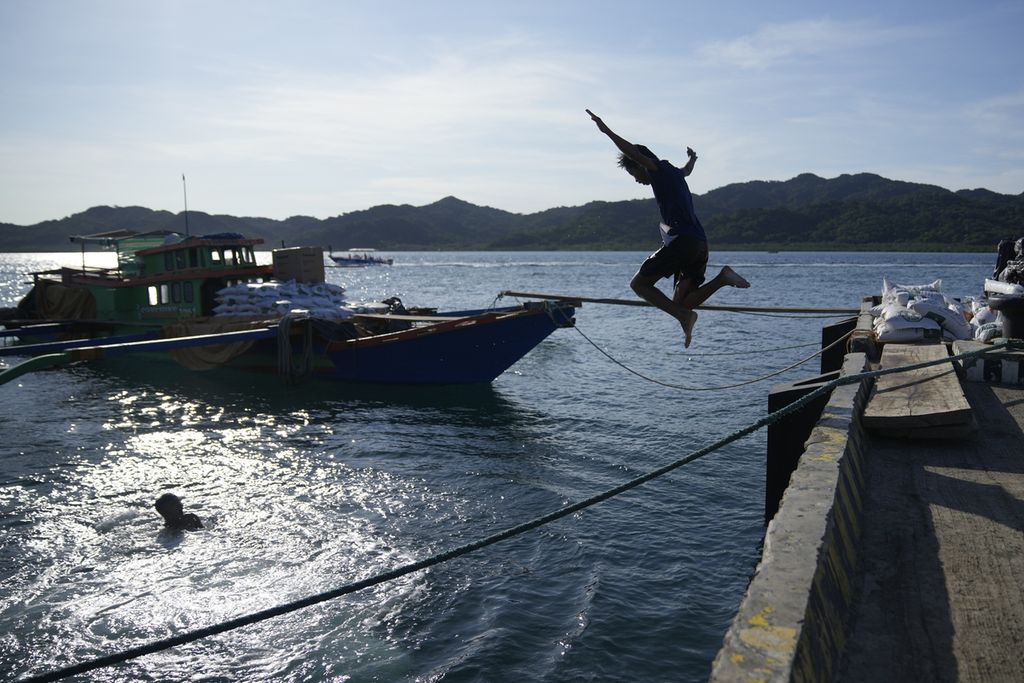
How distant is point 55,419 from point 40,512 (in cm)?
836

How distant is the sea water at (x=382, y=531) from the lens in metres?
7.34

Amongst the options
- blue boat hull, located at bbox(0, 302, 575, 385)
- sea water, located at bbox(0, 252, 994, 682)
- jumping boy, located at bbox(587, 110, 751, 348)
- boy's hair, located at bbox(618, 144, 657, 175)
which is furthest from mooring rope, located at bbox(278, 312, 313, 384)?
boy's hair, located at bbox(618, 144, 657, 175)

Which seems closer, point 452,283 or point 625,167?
point 625,167

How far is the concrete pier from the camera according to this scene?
2.67 metres

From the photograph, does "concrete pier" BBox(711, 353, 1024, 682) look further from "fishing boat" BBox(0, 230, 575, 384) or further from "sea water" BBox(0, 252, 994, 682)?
"fishing boat" BBox(0, 230, 575, 384)

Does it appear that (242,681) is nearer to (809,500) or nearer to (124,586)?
(124,586)

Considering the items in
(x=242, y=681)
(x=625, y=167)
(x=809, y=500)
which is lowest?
(x=242, y=681)

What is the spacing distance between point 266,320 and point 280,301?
2.44ft

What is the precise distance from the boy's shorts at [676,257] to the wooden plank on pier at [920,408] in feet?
6.12

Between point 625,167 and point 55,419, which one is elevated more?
point 625,167

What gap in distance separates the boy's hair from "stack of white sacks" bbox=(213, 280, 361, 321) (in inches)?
614

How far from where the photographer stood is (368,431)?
16203mm

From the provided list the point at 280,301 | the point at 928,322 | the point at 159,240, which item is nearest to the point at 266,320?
the point at 280,301

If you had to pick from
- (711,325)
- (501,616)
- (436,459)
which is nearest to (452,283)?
(711,325)
